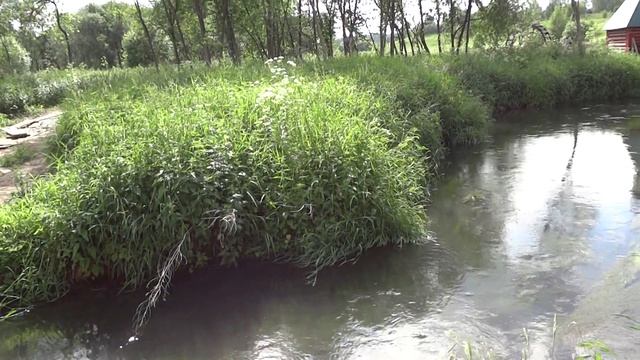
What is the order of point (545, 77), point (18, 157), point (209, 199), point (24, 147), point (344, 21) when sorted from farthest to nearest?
point (344, 21)
point (545, 77)
point (24, 147)
point (18, 157)
point (209, 199)

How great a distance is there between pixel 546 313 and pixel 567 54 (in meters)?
17.7

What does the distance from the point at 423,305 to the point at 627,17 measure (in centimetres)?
2653

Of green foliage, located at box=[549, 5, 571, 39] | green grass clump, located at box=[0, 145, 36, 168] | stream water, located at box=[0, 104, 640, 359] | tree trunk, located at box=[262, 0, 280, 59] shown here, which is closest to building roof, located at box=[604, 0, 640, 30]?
tree trunk, located at box=[262, 0, 280, 59]

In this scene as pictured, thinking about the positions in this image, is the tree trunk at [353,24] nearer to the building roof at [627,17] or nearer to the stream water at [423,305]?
the building roof at [627,17]

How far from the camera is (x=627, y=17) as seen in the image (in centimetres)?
2606

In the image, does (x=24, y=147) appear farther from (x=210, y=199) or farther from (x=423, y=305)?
(x=423, y=305)

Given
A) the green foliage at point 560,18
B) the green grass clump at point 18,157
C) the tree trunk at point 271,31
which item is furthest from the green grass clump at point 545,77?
the green foliage at point 560,18

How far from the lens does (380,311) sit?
5027mm

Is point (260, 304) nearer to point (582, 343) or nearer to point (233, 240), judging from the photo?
point (233, 240)

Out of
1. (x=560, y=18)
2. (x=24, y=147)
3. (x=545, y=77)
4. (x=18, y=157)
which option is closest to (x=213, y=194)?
(x=18, y=157)

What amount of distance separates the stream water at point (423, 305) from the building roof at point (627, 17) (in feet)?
72.6

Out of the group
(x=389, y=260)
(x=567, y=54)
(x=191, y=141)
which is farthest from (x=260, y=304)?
(x=567, y=54)

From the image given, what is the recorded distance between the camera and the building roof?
25.5m

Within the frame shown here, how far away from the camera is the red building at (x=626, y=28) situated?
25516 mm
